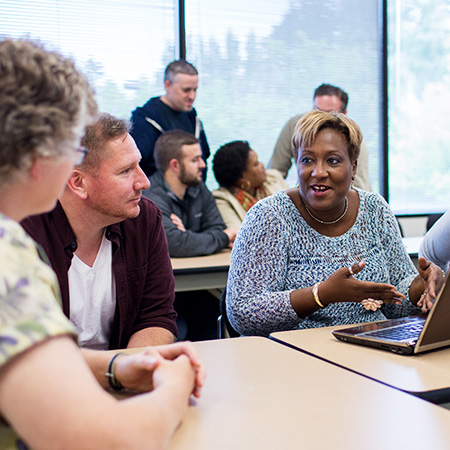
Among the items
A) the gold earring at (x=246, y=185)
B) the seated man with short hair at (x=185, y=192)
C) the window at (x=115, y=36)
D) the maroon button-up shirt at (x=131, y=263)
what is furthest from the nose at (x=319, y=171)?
the window at (x=115, y=36)

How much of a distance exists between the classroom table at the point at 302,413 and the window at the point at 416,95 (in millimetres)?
5091

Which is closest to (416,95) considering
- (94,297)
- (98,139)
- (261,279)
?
(261,279)

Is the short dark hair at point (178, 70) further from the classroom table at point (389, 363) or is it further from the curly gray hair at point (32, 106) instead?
the curly gray hair at point (32, 106)

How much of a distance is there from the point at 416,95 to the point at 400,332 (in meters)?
5.09

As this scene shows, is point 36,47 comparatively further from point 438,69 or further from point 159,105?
point 438,69

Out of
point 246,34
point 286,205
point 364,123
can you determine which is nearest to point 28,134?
point 286,205

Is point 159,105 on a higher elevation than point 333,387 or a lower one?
higher

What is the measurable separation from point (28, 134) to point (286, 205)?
1301 mm

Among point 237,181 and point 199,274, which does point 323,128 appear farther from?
point 237,181

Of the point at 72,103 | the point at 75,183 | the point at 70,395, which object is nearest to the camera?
the point at 70,395

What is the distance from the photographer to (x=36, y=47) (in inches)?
29.7

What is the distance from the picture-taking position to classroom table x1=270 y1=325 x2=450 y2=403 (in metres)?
1.09

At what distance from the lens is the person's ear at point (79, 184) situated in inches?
64.3

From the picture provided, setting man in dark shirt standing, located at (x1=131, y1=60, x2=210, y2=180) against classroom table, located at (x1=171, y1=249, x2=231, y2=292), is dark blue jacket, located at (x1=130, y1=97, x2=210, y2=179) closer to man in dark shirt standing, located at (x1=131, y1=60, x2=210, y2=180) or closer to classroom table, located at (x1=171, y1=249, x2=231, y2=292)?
man in dark shirt standing, located at (x1=131, y1=60, x2=210, y2=180)
